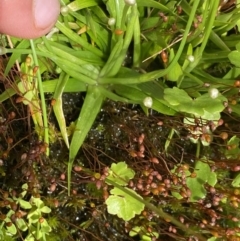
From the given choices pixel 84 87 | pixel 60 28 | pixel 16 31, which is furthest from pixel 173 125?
pixel 16 31

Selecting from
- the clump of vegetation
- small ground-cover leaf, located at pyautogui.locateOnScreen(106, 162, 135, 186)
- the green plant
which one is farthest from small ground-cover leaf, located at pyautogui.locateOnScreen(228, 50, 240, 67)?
the green plant

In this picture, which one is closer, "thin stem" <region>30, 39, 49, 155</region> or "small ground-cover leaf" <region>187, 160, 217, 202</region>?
"thin stem" <region>30, 39, 49, 155</region>

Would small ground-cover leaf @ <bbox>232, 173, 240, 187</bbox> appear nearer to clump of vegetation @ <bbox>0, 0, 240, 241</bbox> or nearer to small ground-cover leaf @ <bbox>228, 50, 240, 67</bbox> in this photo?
clump of vegetation @ <bbox>0, 0, 240, 241</bbox>

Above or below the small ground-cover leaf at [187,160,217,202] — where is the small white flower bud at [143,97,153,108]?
above

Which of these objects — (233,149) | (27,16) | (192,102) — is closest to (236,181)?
(233,149)

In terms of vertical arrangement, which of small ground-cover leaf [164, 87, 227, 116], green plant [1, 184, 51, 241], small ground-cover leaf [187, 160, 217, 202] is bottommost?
green plant [1, 184, 51, 241]

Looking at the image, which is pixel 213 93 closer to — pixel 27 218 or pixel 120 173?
pixel 120 173

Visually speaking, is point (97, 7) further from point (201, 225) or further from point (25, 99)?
point (201, 225)

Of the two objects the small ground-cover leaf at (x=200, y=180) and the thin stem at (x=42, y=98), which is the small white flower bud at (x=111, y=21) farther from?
the small ground-cover leaf at (x=200, y=180)
